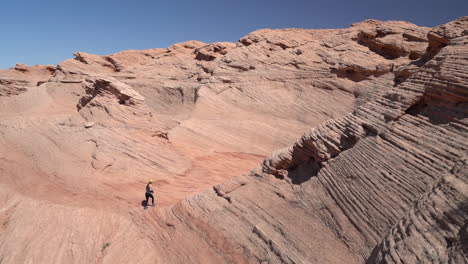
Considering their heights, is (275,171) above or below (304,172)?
below

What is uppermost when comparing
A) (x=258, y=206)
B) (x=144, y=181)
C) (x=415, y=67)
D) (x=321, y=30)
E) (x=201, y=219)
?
(x=321, y=30)

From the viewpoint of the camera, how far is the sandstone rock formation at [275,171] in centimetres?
536

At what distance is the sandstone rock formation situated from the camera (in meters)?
5.36

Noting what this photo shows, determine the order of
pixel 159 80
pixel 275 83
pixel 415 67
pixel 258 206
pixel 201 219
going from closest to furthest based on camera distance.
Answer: pixel 258 206 → pixel 201 219 → pixel 415 67 → pixel 275 83 → pixel 159 80

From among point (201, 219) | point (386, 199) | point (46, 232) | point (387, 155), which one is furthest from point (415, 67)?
point (46, 232)

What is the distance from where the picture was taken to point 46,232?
804 cm

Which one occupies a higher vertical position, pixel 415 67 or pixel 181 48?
pixel 415 67

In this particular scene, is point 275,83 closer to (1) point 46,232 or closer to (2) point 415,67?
(2) point 415,67

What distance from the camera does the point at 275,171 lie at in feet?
27.7

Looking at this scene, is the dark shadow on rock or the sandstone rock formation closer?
the sandstone rock formation

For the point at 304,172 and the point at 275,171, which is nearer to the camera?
the point at 304,172

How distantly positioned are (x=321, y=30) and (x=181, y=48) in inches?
561

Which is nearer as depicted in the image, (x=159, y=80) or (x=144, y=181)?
(x=144, y=181)

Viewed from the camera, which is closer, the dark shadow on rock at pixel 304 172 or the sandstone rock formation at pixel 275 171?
the sandstone rock formation at pixel 275 171
